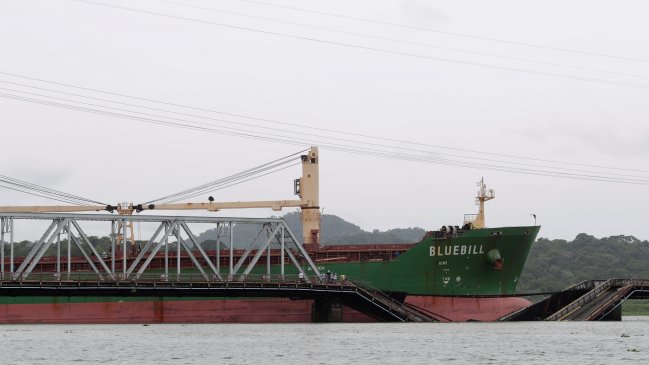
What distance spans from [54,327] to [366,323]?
20.7 metres

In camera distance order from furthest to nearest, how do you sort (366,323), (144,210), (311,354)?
1. (144,210)
2. (366,323)
3. (311,354)

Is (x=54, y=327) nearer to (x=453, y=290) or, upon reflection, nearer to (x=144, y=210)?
(x=144, y=210)

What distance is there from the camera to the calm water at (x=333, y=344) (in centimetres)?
4622

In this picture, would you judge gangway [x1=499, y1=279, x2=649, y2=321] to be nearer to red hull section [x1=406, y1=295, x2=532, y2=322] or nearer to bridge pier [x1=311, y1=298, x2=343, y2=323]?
red hull section [x1=406, y1=295, x2=532, y2=322]

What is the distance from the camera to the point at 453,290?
8069 centimetres

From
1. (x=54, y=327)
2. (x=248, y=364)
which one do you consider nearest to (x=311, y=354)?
(x=248, y=364)

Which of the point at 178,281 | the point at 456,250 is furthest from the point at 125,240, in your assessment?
the point at 456,250

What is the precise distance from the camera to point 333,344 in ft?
178

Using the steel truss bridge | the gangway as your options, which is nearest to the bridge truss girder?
the steel truss bridge

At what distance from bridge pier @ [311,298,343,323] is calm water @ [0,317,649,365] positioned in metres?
4.63

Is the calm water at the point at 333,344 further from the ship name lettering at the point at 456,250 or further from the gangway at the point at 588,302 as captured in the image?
the ship name lettering at the point at 456,250

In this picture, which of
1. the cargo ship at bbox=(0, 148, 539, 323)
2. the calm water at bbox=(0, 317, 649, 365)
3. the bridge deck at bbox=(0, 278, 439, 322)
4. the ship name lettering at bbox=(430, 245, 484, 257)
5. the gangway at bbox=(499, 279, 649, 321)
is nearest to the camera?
the calm water at bbox=(0, 317, 649, 365)

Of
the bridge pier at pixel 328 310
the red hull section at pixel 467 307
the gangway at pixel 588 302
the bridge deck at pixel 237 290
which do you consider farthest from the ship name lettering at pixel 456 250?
the bridge pier at pixel 328 310

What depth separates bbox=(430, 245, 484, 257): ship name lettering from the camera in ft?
266
